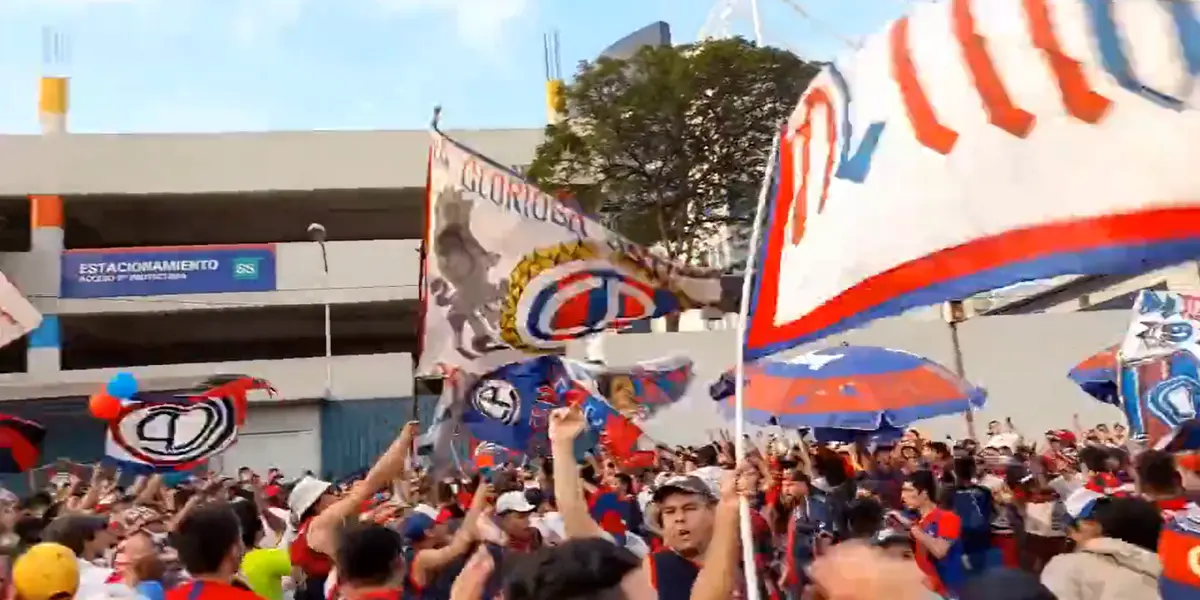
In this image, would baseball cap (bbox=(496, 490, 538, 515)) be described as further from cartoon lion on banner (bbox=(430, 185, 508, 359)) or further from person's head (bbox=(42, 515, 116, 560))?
cartoon lion on banner (bbox=(430, 185, 508, 359))

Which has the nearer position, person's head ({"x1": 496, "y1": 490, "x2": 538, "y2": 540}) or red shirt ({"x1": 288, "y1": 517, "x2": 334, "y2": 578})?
person's head ({"x1": 496, "y1": 490, "x2": 538, "y2": 540})

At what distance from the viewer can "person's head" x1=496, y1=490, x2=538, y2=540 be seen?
5055mm

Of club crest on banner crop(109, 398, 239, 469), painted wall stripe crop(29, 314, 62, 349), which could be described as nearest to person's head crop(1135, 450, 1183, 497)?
club crest on banner crop(109, 398, 239, 469)

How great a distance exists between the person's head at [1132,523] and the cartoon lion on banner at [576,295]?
3331mm

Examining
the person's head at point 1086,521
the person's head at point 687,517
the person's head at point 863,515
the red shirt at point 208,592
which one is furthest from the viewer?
the person's head at point 863,515

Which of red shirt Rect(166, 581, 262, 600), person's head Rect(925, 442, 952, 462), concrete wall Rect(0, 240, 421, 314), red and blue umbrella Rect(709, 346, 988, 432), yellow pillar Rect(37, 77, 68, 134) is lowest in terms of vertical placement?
person's head Rect(925, 442, 952, 462)

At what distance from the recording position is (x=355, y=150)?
90.9 ft

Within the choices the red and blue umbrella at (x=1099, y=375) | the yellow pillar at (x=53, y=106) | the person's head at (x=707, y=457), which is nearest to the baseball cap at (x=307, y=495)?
the person's head at (x=707, y=457)

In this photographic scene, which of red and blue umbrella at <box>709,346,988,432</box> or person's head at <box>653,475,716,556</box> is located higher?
red and blue umbrella at <box>709,346,988,432</box>

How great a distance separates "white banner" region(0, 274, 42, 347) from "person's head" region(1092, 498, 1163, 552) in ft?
32.5

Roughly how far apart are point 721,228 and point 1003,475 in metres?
18.1

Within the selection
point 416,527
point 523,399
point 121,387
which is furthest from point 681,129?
point 416,527

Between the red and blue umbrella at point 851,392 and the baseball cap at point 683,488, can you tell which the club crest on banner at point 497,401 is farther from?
the baseball cap at point 683,488

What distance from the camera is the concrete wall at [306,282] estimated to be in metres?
25.3
